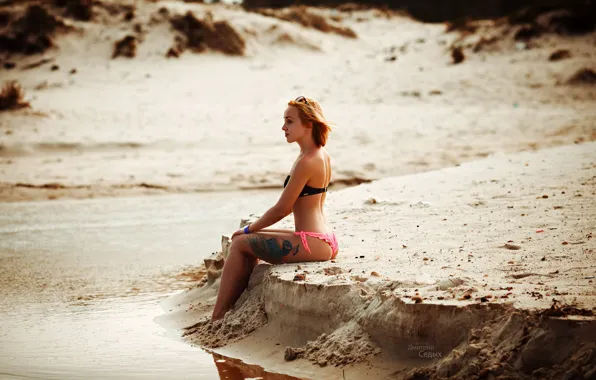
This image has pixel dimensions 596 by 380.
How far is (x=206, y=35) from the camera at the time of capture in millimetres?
21141

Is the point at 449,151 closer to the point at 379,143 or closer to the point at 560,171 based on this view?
the point at 379,143

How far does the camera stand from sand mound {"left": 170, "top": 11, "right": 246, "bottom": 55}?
20766 millimetres

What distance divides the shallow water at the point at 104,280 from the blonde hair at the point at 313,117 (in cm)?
142

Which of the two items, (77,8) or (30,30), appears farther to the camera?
(77,8)

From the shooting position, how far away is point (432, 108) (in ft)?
51.5

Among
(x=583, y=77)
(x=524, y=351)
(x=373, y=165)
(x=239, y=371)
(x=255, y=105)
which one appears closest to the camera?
(x=524, y=351)

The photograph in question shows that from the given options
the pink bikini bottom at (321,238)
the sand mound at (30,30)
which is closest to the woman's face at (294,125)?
the pink bikini bottom at (321,238)

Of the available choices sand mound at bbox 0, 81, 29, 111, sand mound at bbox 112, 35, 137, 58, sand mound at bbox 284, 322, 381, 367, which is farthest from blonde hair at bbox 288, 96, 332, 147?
sand mound at bbox 112, 35, 137, 58

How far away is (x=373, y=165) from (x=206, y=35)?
33.3ft

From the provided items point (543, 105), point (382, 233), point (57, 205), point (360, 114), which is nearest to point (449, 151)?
point (360, 114)

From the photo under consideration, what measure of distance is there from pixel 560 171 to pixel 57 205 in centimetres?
647

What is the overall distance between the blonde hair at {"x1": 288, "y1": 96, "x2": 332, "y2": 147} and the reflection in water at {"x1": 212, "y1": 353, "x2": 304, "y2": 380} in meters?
1.38

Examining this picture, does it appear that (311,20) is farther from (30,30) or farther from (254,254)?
(254,254)

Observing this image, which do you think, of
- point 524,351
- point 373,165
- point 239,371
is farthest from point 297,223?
point 373,165
